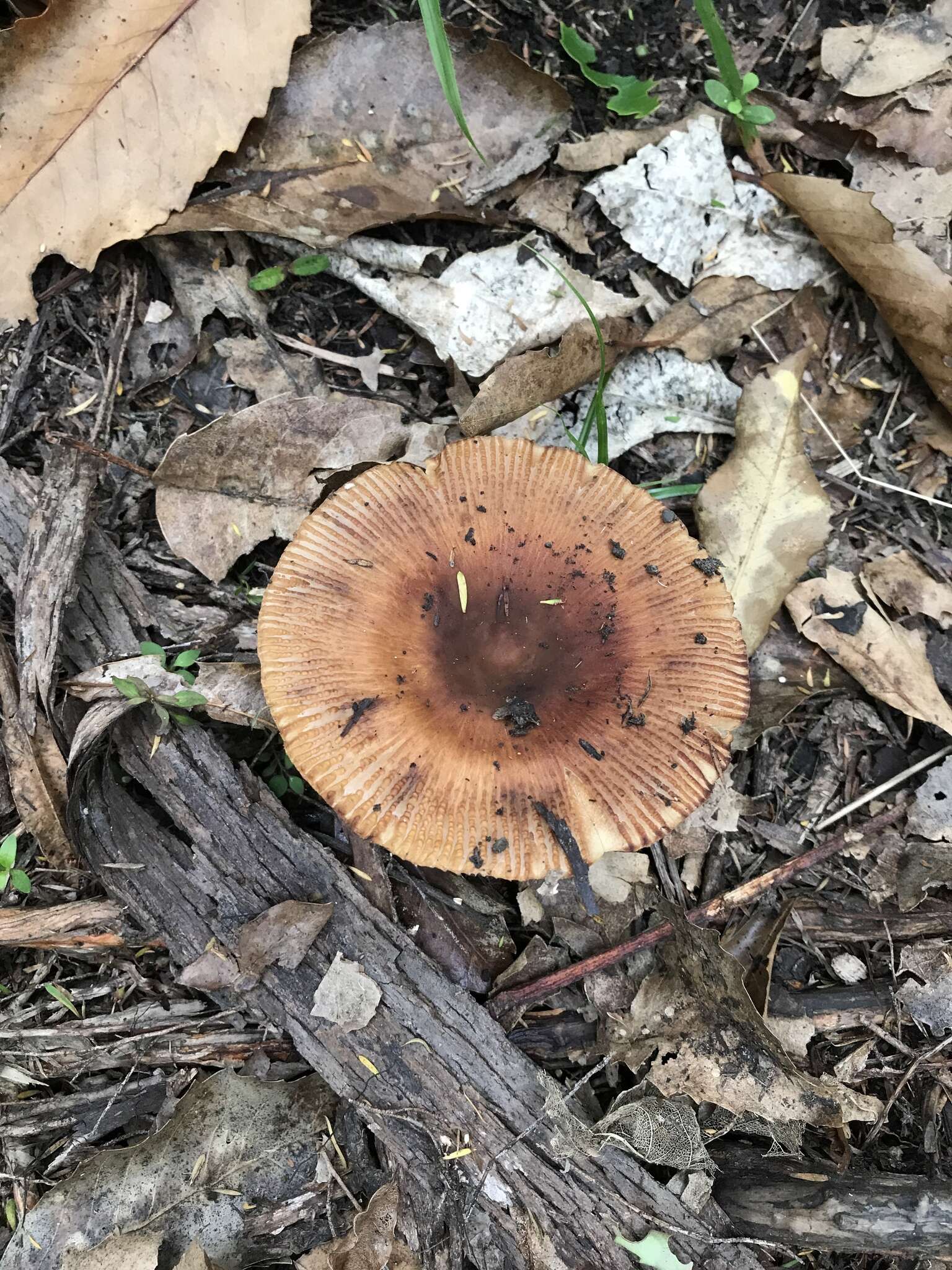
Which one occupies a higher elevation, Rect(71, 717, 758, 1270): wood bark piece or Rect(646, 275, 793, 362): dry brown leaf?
Rect(646, 275, 793, 362): dry brown leaf

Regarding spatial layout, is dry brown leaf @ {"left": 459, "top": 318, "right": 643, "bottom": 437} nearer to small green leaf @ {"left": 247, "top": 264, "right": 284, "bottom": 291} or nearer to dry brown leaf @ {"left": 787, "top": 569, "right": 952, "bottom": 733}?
small green leaf @ {"left": 247, "top": 264, "right": 284, "bottom": 291}

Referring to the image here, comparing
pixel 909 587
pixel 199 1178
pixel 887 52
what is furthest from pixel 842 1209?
pixel 887 52

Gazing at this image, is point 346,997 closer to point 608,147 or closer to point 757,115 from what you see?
point 608,147

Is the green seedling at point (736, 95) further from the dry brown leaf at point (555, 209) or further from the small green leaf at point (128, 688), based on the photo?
the small green leaf at point (128, 688)

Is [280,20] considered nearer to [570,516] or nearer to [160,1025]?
[570,516]

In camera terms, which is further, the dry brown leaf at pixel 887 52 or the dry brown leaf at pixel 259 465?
the dry brown leaf at pixel 887 52

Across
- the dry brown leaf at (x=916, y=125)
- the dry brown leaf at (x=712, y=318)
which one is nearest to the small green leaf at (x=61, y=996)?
the dry brown leaf at (x=712, y=318)

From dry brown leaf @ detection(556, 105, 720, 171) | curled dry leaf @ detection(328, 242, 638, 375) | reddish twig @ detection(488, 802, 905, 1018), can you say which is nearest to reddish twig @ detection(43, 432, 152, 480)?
curled dry leaf @ detection(328, 242, 638, 375)
